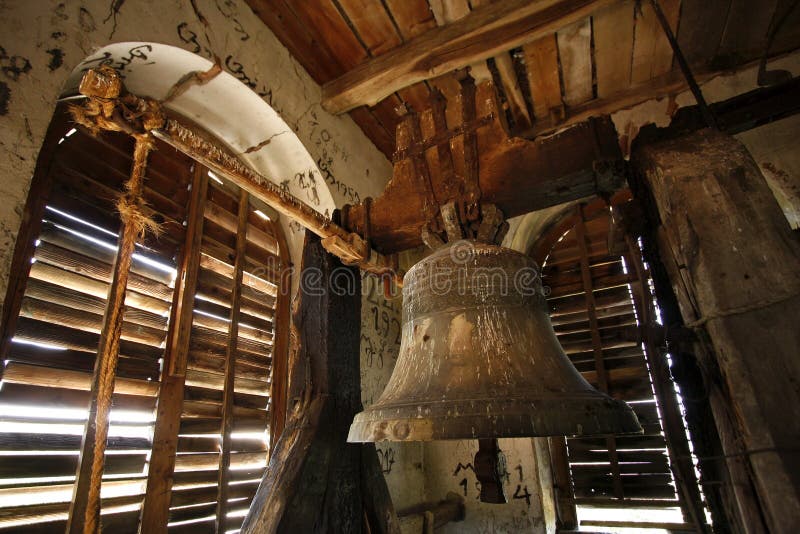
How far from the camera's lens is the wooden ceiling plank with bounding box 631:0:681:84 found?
255cm

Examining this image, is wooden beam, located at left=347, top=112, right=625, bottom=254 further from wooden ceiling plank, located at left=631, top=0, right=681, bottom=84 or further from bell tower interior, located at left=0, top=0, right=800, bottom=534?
wooden ceiling plank, located at left=631, top=0, right=681, bottom=84

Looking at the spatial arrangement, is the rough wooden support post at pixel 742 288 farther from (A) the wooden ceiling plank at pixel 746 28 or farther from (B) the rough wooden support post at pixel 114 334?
(A) the wooden ceiling plank at pixel 746 28

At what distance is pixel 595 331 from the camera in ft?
10.8

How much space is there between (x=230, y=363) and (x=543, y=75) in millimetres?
2923

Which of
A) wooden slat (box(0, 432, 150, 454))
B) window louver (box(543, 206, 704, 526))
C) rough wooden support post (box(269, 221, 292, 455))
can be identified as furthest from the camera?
window louver (box(543, 206, 704, 526))

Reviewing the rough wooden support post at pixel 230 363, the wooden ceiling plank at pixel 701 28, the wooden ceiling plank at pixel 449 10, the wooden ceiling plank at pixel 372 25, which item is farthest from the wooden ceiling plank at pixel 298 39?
the wooden ceiling plank at pixel 701 28

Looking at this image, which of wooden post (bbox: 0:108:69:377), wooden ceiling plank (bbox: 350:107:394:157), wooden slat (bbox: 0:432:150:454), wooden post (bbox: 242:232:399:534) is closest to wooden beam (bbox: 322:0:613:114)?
wooden ceiling plank (bbox: 350:107:394:157)

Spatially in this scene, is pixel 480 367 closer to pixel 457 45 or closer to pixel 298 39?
pixel 457 45

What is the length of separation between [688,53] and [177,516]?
161 inches

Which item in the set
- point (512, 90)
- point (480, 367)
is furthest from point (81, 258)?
point (512, 90)

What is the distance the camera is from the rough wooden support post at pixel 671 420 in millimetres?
1024

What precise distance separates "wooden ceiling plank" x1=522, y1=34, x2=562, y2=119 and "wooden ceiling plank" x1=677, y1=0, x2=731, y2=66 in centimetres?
77

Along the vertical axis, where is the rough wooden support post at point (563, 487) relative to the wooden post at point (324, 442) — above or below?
below

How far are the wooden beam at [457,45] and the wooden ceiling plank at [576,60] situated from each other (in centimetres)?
23
